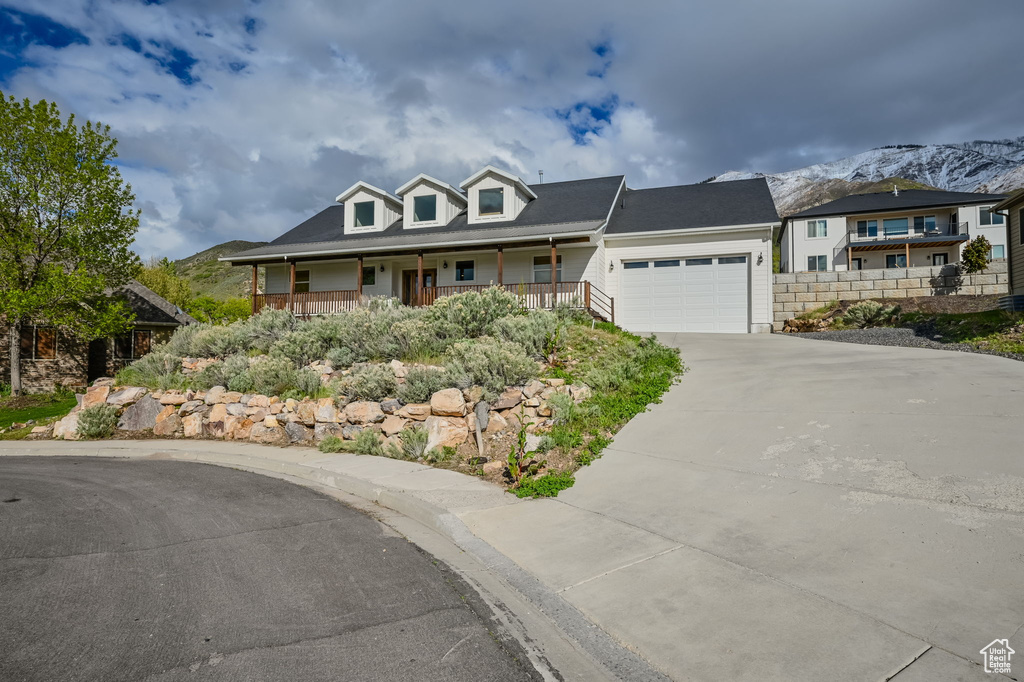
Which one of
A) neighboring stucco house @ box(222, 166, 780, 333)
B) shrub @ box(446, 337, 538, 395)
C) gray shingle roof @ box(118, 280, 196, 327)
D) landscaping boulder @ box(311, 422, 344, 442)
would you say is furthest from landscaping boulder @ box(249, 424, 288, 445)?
gray shingle roof @ box(118, 280, 196, 327)

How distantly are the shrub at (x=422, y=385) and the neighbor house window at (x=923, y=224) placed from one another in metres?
43.1

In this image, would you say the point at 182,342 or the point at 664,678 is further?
the point at 182,342

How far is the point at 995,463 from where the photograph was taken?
5.42 metres

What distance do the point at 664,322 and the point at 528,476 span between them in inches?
599

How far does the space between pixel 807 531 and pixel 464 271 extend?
19761 mm

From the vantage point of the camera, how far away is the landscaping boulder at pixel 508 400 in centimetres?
953

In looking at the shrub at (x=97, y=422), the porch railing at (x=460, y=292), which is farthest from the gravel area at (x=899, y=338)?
the shrub at (x=97, y=422)

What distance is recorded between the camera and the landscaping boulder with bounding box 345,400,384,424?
33.9 feet

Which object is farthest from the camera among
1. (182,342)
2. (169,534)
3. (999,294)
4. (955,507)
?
(999,294)

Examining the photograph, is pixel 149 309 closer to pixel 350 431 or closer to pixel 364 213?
pixel 364 213

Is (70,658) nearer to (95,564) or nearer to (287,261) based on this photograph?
(95,564)

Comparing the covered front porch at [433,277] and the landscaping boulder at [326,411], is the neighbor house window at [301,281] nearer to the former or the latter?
the covered front porch at [433,277]

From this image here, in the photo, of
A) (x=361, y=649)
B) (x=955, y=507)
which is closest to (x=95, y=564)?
(x=361, y=649)

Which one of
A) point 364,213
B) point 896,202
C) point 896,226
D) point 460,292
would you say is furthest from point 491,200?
point 896,202
